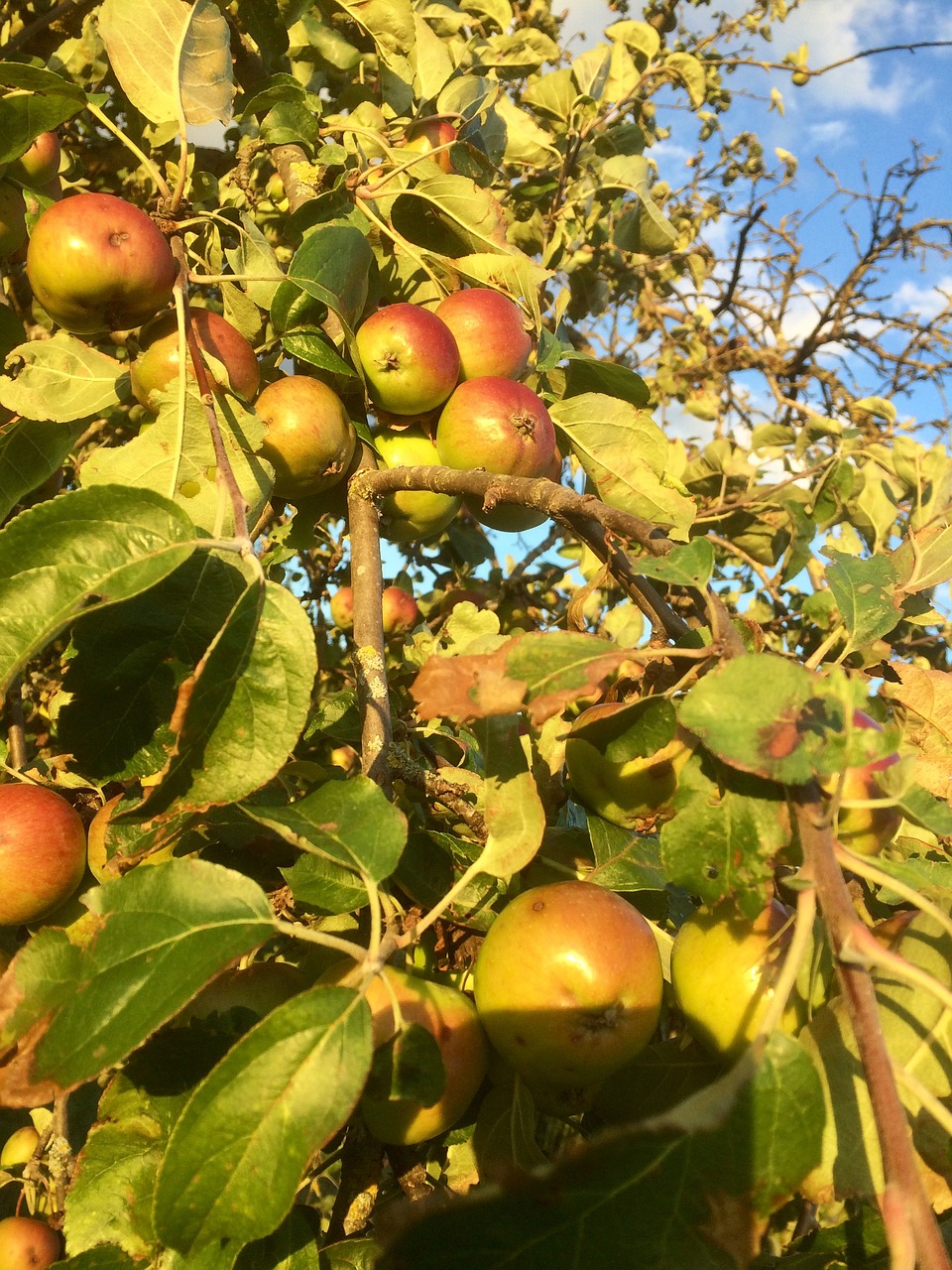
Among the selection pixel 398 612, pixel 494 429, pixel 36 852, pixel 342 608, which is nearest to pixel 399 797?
pixel 36 852

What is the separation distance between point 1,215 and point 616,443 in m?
1.09

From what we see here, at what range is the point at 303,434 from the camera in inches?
51.9

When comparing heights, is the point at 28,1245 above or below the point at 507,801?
below

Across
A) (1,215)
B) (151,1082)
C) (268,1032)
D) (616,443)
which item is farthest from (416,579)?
(268,1032)

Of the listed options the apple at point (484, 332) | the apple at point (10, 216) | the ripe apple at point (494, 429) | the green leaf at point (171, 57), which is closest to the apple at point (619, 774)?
the ripe apple at point (494, 429)

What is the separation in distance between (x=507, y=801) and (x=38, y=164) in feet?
4.40

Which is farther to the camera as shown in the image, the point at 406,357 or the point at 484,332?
the point at 484,332

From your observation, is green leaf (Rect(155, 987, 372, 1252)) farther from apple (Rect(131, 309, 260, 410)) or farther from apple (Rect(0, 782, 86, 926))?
apple (Rect(131, 309, 260, 410))

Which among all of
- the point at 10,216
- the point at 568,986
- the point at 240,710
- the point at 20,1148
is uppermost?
the point at 10,216

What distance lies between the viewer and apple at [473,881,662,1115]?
0.93 m

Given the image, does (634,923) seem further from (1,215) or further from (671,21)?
(671,21)

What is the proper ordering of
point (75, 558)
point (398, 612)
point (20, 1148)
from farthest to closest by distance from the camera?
point (398, 612) < point (20, 1148) < point (75, 558)

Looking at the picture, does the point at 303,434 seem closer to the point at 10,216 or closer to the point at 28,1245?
the point at 10,216

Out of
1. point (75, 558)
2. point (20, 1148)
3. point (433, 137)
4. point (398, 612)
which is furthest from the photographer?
point (398, 612)
